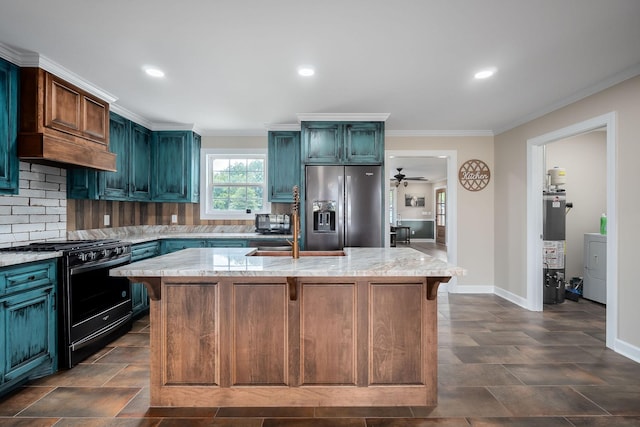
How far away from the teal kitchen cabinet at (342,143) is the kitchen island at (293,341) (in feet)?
7.84

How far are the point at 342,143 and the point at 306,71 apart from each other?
58.5 inches

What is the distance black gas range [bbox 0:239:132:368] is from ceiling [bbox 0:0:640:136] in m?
1.55

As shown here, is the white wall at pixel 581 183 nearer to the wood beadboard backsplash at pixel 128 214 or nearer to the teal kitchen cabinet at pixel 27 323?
A: the wood beadboard backsplash at pixel 128 214

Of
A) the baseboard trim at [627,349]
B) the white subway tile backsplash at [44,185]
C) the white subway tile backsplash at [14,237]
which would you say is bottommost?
the baseboard trim at [627,349]

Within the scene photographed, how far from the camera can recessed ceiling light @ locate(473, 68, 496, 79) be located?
2.86m

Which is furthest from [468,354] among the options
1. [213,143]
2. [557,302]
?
[213,143]

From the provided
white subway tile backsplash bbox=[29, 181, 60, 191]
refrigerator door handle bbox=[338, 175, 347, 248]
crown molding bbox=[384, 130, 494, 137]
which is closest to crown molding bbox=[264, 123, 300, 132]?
refrigerator door handle bbox=[338, 175, 347, 248]

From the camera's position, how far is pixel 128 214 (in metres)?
4.61

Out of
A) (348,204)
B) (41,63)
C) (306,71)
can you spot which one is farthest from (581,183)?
(41,63)

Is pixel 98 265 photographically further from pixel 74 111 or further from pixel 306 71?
pixel 306 71

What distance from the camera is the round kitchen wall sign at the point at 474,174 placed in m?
4.97

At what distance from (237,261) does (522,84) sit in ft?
9.99

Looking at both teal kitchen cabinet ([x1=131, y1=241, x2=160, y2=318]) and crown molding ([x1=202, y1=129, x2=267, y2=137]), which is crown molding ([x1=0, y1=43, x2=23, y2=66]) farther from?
crown molding ([x1=202, y1=129, x2=267, y2=137])

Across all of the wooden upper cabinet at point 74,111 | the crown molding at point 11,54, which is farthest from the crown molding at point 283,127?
the crown molding at point 11,54
